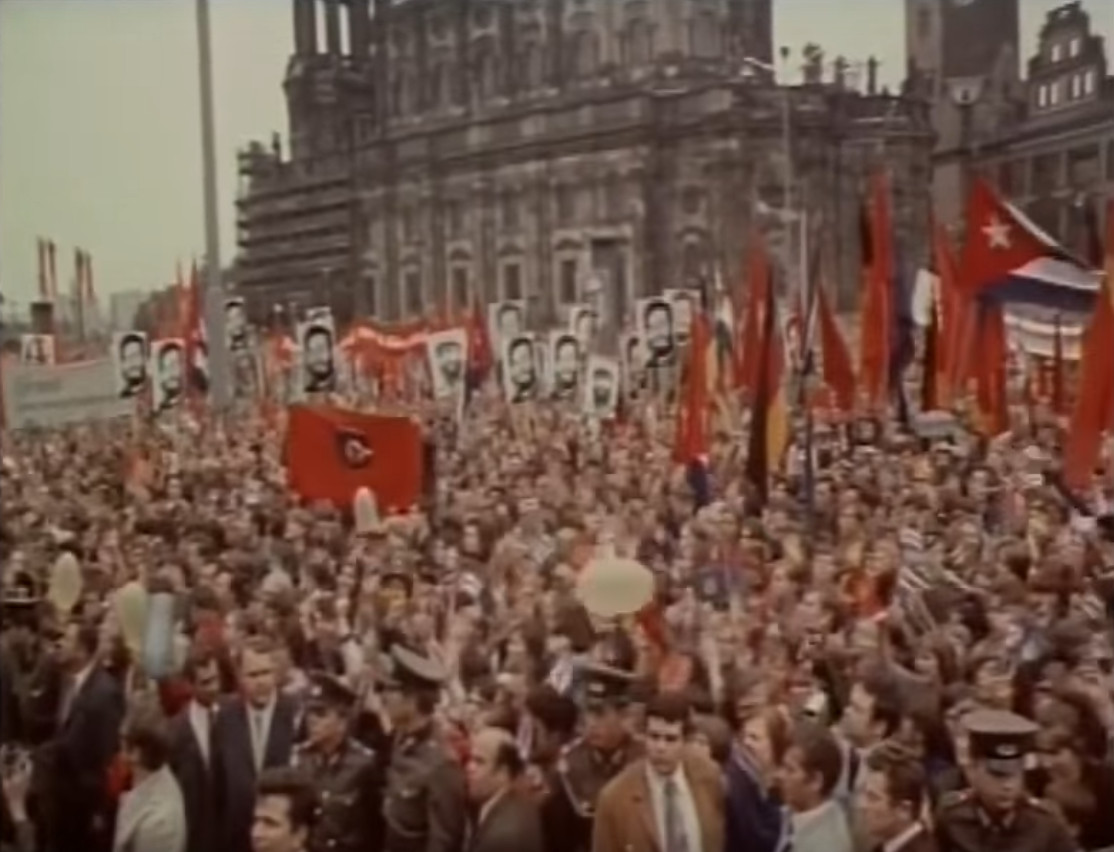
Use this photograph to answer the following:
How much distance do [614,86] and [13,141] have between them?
4.74 feet

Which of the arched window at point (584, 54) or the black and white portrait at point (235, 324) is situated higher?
the arched window at point (584, 54)

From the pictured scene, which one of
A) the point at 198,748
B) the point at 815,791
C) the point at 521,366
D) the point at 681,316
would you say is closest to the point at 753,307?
the point at 681,316

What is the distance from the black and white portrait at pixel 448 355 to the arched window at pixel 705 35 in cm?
82

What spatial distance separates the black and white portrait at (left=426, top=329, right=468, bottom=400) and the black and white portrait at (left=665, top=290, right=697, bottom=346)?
47cm

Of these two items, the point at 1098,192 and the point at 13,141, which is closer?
the point at 1098,192

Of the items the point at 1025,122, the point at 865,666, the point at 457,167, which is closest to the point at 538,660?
the point at 865,666

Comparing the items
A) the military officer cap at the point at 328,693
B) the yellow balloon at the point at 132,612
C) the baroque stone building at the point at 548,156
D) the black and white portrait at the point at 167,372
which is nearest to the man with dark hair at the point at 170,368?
the black and white portrait at the point at 167,372

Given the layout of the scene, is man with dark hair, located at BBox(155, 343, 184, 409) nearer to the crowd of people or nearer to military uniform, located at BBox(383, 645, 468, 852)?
the crowd of people

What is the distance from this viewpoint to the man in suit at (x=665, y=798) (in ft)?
16.5

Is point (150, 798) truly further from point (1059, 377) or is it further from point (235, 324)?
point (1059, 377)

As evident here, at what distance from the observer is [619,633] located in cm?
511

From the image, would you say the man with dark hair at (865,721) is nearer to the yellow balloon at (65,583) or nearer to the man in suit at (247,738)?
the man in suit at (247,738)

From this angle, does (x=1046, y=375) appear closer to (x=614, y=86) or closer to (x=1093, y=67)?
(x=1093, y=67)

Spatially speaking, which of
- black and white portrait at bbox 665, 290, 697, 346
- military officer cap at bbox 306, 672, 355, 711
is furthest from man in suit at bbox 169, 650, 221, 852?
black and white portrait at bbox 665, 290, 697, 346
